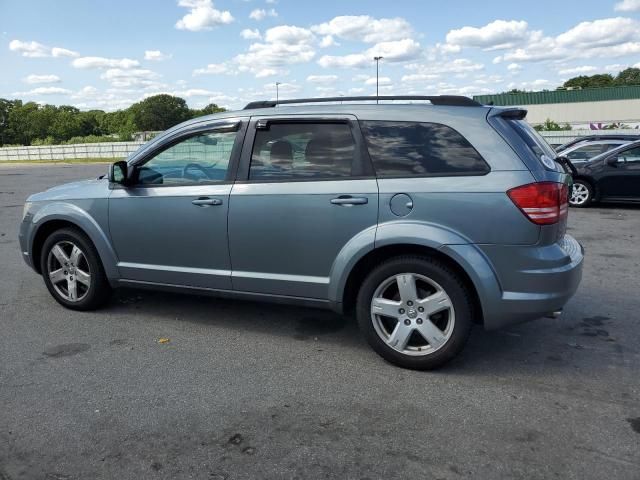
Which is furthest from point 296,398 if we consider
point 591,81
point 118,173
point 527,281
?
point 591,81

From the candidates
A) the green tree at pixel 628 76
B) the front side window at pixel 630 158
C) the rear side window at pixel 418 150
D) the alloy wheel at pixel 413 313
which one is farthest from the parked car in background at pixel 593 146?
the green tree at pixel 628 76

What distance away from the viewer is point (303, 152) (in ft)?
14.1

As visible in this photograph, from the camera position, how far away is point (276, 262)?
4320mm

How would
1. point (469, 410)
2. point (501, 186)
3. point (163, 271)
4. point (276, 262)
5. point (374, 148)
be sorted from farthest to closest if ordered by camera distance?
1. point (163, 271)
2. point (276, 262)
3. point (374, 148)
4. point (501, 186)
5. point (469, 410)

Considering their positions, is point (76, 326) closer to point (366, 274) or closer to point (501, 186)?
point (366, 274)

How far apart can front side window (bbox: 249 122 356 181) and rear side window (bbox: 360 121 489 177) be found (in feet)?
0.62

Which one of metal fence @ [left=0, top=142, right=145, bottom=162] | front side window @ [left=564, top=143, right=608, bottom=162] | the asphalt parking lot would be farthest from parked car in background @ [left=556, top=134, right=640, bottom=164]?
metal fence @ [left=0, top=142, right=145, bottom=162]

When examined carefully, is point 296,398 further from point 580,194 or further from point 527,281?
point 580,194

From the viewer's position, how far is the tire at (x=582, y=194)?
12.1 metres

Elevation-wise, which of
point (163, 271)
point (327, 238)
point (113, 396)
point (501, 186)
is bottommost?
point (113, 396)

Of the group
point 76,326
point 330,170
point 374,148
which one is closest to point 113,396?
point 76,326

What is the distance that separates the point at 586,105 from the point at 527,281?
6538 cm

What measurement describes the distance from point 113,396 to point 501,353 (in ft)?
8.91

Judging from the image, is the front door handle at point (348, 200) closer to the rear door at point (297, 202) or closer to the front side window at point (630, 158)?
the rear door at point (297, 202)
